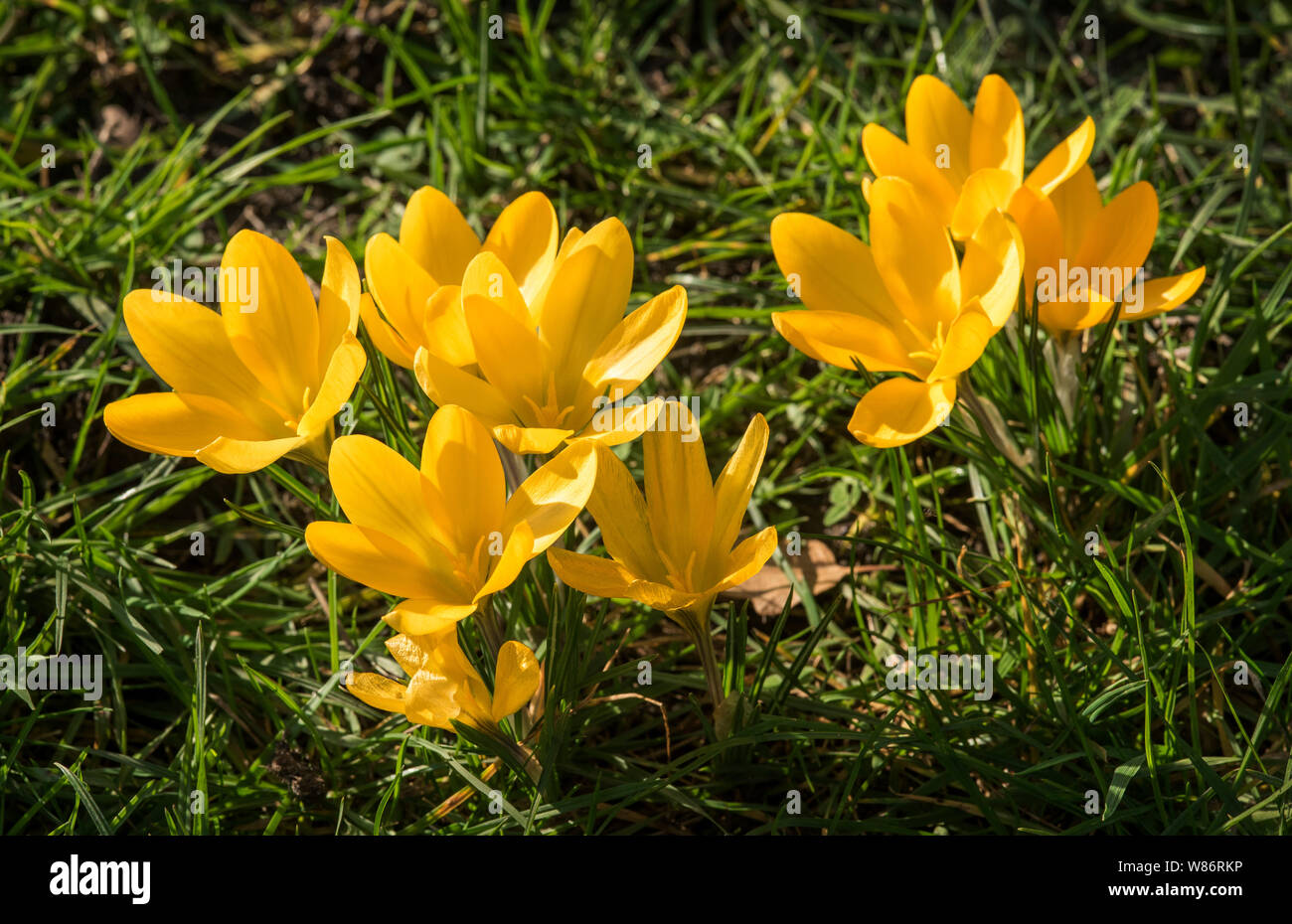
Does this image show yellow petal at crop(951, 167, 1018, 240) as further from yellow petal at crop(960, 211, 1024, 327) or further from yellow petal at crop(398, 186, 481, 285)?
yellow petal at crop(398, 186, 481, 285)

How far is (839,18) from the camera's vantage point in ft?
8.70

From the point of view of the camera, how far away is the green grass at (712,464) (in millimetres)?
1463

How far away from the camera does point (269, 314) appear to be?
131 centimetres

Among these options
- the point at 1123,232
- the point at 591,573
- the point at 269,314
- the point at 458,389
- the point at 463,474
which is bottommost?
the point at 591,573

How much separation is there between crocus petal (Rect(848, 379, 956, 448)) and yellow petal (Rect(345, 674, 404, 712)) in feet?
1.97

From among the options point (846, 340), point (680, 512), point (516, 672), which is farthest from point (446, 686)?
point (846, 340)

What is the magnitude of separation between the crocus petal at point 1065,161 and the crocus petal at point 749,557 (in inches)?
24.9

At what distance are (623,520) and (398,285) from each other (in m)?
0.39

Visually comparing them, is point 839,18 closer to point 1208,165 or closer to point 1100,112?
point 1100,112

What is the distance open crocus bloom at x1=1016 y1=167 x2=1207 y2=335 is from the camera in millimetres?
Result: 1443

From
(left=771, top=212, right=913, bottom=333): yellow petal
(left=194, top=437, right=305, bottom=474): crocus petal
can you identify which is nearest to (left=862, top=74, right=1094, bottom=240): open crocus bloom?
(left=771, top=212, right=913, bottom=333): yellow petal

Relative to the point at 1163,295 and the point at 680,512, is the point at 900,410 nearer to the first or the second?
the point at 680,512

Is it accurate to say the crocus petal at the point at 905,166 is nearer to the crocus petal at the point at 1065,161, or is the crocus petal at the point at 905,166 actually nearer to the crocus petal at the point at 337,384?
the crocus petal at the point at 1065,161

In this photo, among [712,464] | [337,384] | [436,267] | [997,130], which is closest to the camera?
[337,384]
